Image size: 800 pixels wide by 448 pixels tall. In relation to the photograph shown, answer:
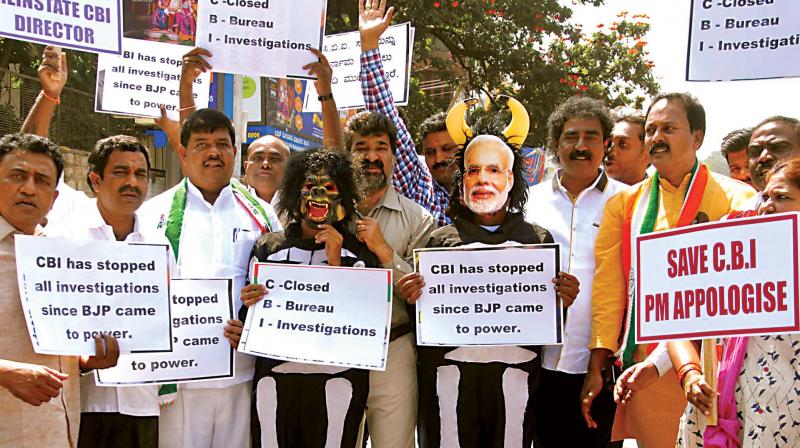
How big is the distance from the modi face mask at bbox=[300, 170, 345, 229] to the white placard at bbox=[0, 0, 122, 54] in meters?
1.69

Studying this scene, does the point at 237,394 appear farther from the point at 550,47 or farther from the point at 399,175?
the point at 550,47

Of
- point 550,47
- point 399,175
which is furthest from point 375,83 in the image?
point 550,47

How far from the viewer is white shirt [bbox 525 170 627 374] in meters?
4.18

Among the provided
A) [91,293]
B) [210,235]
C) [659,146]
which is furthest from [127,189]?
[659,146]

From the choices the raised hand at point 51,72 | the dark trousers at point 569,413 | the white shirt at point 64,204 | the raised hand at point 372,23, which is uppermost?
the raised hand at point 372,23

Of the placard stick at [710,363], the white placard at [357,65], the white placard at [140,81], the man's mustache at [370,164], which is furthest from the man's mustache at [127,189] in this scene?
the white placard at [357,65]

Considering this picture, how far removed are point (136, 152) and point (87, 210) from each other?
0.39 m

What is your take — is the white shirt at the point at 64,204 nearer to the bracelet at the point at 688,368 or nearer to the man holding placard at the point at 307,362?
the man holding placard at the point at 307,362

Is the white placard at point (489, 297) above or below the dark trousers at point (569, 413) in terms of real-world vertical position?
above

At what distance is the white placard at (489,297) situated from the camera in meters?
3.77

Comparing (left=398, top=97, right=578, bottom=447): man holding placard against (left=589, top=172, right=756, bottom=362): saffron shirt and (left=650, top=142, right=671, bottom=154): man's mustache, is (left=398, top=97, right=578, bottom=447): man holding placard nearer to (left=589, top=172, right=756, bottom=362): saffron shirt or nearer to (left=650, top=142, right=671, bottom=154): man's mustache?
(left=589, top=172, right=756, bottom=362): saffron shirt

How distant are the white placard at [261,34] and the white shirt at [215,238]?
991 mm

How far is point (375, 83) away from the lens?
5.17 metres

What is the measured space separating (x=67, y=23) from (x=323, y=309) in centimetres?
233
